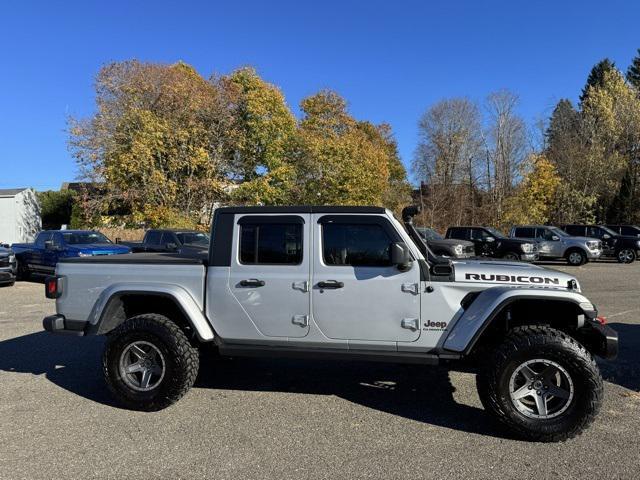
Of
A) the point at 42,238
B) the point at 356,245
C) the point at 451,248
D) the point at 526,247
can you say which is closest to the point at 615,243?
the point at 526,247

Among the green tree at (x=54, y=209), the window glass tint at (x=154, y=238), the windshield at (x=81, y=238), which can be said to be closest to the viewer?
the windshield at (x=81, y=238)

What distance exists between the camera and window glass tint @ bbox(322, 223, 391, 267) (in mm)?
4500

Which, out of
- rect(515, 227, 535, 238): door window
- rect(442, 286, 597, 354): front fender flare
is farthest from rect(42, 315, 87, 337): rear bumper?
rect(515, 227, 535, 238): door window

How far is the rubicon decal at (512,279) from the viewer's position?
14.3 feet

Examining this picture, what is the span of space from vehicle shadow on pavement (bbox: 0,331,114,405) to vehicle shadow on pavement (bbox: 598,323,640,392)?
215 inches

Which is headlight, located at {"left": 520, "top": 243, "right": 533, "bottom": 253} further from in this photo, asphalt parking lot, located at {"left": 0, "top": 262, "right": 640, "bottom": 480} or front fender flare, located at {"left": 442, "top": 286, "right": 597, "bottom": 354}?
front fender flare, located at {"left": 442, "top": 286, "right": 597, "bottom": 354}

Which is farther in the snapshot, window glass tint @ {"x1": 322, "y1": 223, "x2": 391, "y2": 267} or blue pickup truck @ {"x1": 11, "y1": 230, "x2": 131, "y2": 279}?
blue pickup truck @ {"x1": 11, "y1": 230, "x2": 131, "y2": 279}

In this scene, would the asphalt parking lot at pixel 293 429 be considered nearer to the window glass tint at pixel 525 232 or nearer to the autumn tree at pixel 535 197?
the window glass tint at pixel 525 232

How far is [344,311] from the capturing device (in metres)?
4.48

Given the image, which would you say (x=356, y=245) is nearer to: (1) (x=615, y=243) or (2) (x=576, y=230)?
(1) (x=615, y=243)

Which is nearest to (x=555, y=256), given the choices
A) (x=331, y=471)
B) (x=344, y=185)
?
(x=344, y=185)

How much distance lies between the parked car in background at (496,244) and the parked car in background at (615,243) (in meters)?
5.14

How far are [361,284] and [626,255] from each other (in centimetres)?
2388

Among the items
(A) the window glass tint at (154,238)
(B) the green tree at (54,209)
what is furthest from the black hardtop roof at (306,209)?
(B) the green tree at (54,209)
